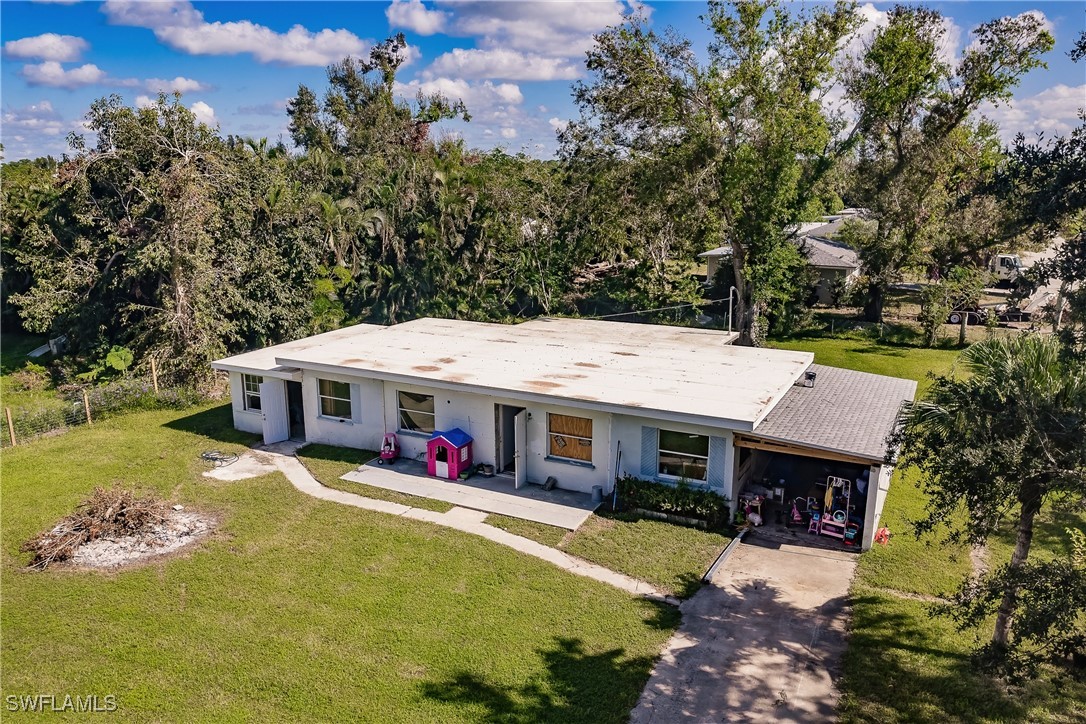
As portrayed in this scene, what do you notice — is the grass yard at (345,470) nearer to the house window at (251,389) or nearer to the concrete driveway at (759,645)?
the house window at (251,389)

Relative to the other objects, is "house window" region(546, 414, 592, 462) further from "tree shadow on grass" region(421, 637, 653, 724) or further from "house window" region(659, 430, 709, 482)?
"tree shadow on grass" region(421, 637, 653, 724)

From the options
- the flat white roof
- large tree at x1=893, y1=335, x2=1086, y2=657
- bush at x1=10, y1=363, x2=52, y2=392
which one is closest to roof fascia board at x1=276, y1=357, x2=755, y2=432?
the flat white roof

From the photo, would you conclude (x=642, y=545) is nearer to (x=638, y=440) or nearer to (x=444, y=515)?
(x=638, y=440)

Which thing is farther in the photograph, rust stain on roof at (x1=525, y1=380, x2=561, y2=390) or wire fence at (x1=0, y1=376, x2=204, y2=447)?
wire fence at (x1=0, y1=376, x2=204, y2=447)

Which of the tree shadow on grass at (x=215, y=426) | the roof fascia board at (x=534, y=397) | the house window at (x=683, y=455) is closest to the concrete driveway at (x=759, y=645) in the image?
the house window at (x=683, y=455)

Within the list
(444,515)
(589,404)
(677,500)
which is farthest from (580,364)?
(444,515)

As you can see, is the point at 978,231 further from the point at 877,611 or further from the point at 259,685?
the point at 259,685
